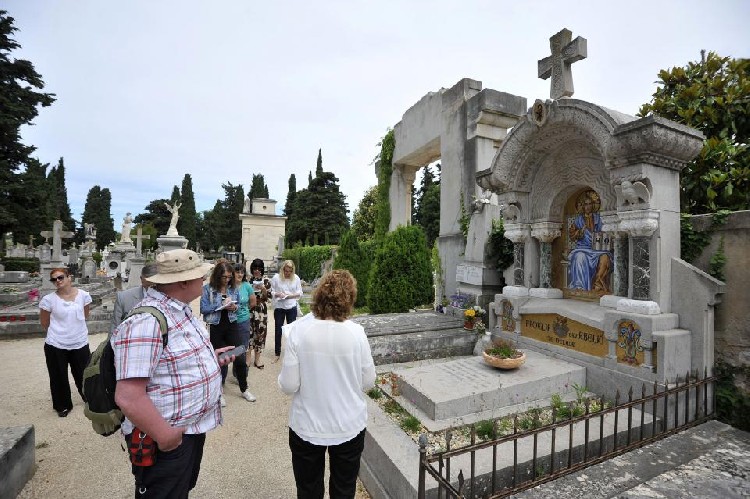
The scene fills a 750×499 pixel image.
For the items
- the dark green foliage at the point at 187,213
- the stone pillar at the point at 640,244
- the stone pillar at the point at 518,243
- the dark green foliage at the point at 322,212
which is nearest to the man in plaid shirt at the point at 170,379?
the stone pillar at the point at 640,244

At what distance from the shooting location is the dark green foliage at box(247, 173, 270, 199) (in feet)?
160

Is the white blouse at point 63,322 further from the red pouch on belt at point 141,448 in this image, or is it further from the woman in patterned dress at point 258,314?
the red pouch on belt at point 141,448

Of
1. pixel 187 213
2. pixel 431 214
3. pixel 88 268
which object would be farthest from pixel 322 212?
pixel 187 213

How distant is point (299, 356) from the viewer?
7.37 feet

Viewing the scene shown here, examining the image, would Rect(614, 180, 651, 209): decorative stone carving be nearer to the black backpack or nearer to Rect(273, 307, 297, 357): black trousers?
the black backpack

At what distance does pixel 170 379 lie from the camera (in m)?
1.87

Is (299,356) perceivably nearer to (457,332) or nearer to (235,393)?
(235,393)

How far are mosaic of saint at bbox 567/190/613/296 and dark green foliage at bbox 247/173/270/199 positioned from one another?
46.3 meters

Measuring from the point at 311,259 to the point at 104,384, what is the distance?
21.8 meters

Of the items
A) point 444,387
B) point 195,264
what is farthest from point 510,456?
point 195,264

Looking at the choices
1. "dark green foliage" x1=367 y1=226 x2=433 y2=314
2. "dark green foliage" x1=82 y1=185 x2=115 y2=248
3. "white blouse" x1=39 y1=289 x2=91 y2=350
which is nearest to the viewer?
"white blouse" x1=39 y1=289 x2=91 y2=350

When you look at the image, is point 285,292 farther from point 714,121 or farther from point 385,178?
point 385,178

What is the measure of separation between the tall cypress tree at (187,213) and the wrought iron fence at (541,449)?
48172 millimetres

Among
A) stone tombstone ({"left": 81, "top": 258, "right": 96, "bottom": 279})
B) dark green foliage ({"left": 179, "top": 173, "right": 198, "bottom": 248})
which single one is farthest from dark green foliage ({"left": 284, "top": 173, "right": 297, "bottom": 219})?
stone tombstone ({"left": 81, "top": 258, "right": 96, "bottom": 279})
